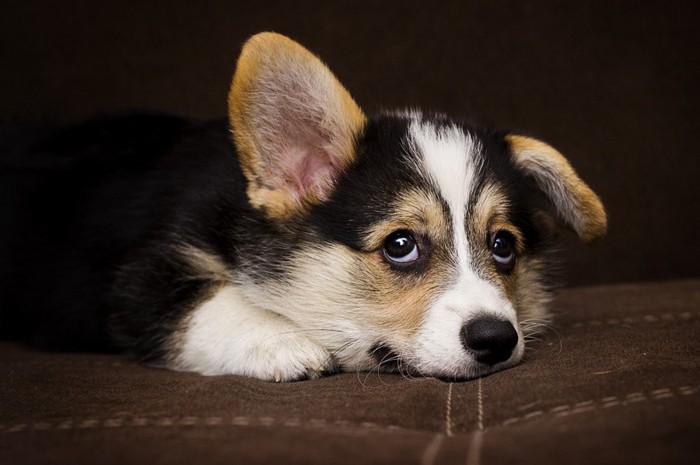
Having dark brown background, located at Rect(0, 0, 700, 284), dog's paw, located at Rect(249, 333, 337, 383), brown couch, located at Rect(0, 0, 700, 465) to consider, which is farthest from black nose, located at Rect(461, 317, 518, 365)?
dark brown background, located at Rect(0, 0, 700, 284)

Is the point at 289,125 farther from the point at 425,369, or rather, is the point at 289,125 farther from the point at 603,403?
the point at 603,403

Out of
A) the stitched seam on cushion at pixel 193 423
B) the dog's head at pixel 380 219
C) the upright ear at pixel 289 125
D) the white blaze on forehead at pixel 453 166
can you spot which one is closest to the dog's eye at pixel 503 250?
the dog's head at pixel 380 219

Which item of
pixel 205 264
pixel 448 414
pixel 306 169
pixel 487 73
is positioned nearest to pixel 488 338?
pixel 448 414

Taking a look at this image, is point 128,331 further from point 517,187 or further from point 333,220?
point 517,187

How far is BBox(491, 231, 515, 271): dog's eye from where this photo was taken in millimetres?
2518

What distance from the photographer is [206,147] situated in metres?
2.86

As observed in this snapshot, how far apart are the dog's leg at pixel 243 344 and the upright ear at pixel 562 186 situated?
94 cm

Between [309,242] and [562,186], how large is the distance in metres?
0.85

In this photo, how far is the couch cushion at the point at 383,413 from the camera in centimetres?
149

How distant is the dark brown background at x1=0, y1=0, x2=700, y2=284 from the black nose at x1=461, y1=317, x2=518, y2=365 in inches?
71.9

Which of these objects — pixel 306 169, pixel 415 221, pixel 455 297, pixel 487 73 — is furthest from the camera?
pixel 487 73

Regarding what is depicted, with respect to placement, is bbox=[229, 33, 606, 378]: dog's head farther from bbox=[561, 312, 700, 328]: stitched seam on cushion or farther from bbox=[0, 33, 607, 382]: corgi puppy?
bbox=[561, 312, 700, 328]: stitched seam on cushion

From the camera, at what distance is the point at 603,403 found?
1685 mm

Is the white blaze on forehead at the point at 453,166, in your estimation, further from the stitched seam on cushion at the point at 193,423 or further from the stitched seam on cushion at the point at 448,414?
the stitched seam on cushion at the point at 193,423
